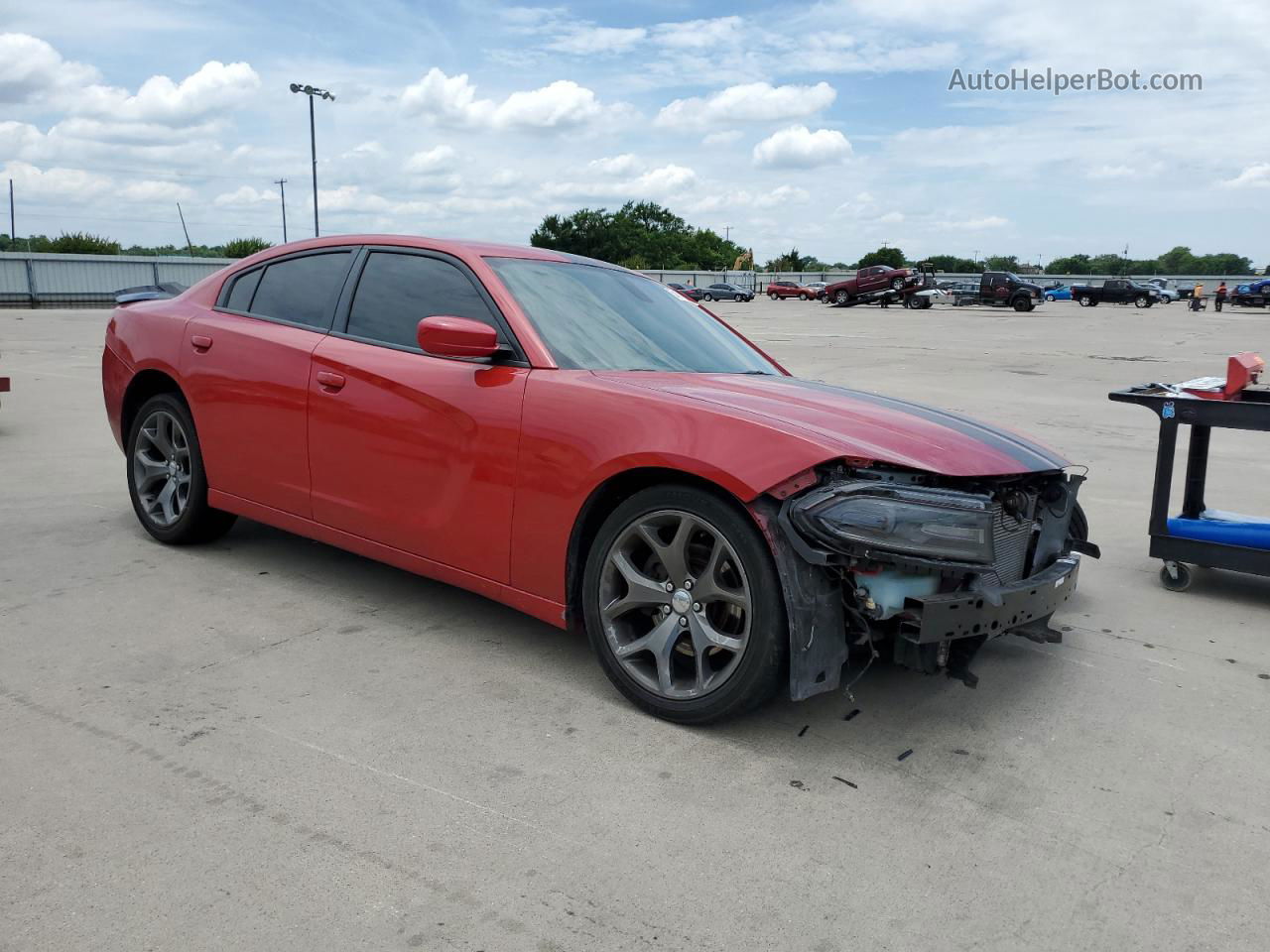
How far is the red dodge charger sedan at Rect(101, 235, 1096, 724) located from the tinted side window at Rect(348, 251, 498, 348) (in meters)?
0.01

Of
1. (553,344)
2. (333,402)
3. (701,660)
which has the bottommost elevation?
(701,660)

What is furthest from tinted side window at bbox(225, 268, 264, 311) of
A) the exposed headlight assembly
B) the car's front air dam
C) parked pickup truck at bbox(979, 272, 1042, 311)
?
parked pickup truck at bbox(979, 272, 1042, 311)

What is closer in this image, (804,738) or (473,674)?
(804,738)

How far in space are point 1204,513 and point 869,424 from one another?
2.87m

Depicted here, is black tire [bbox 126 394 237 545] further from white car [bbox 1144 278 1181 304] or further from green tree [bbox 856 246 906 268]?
green tree [bbox 856 246 906 268]

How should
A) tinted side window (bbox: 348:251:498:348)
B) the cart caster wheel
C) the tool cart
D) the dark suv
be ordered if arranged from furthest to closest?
the dark suv < the cart caster wheel < the tool cart < tinted side window (bbox: 348:251:498:348)

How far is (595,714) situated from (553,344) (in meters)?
1.36

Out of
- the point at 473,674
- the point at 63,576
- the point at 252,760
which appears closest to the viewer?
the point at 252,760

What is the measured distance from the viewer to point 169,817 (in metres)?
2.81

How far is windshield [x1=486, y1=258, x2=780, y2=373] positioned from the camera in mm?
4023

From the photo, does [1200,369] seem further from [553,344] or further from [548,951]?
[548,951]

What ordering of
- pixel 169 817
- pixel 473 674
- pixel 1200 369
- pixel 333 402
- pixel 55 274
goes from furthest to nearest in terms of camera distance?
pixel 55 274
pixel 1200 369
pixel 333 402
pixel 473 674
pixel 169 817

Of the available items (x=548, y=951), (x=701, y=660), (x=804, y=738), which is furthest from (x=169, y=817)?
(x=804, y=738)

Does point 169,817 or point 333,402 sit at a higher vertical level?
point 333,402
